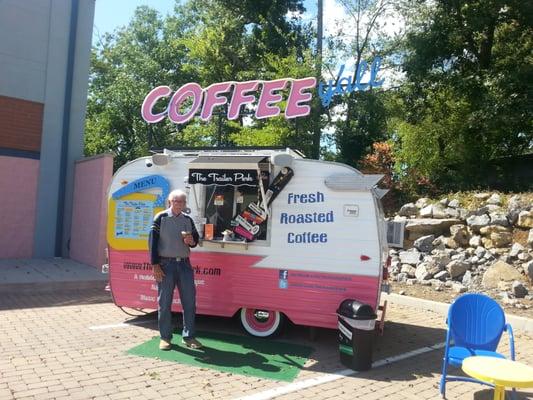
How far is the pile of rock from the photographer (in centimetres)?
972

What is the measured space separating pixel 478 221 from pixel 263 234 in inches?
289

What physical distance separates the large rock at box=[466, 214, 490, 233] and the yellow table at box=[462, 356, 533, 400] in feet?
26.3

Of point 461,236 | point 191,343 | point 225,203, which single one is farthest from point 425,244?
point 191,343

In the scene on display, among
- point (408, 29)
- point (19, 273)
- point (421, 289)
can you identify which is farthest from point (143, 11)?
point (421, 289)

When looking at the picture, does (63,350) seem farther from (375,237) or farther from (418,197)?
(418,197)

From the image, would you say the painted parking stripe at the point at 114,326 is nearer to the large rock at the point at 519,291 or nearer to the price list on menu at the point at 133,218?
the price list on menu at the point at 133,218

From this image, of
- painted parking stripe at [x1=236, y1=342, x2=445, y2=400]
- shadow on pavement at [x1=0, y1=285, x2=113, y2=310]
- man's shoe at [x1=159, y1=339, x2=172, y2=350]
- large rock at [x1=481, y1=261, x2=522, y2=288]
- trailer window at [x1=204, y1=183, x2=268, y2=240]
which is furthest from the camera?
large rock at [x1=481, y1=261, x2=522, y2=288]

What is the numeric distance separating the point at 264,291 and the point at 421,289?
4.94 m

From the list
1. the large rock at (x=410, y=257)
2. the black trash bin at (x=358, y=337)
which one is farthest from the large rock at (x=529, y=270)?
the black trash bin at (x=358, y=337)

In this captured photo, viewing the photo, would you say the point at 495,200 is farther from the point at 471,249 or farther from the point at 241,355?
the point at 241,355

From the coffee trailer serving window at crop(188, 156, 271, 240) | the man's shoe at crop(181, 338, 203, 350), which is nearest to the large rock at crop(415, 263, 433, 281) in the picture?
the coffee trailer serving window at crop(188, 156, 271, 240)

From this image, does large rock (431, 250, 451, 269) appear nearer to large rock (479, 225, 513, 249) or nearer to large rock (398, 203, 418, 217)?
large rock (479, 225, 513, 249)

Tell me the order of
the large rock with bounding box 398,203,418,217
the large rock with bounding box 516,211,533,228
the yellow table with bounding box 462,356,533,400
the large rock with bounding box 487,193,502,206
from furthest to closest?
the large rock with bounding box 398,203,418,217 → the large rock with bounding box 487,193,502,206 → the large rock with bounding box 516,211,533,228 → the yellow table with bounding box 462,356,533,400

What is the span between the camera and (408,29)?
60.2 feet
